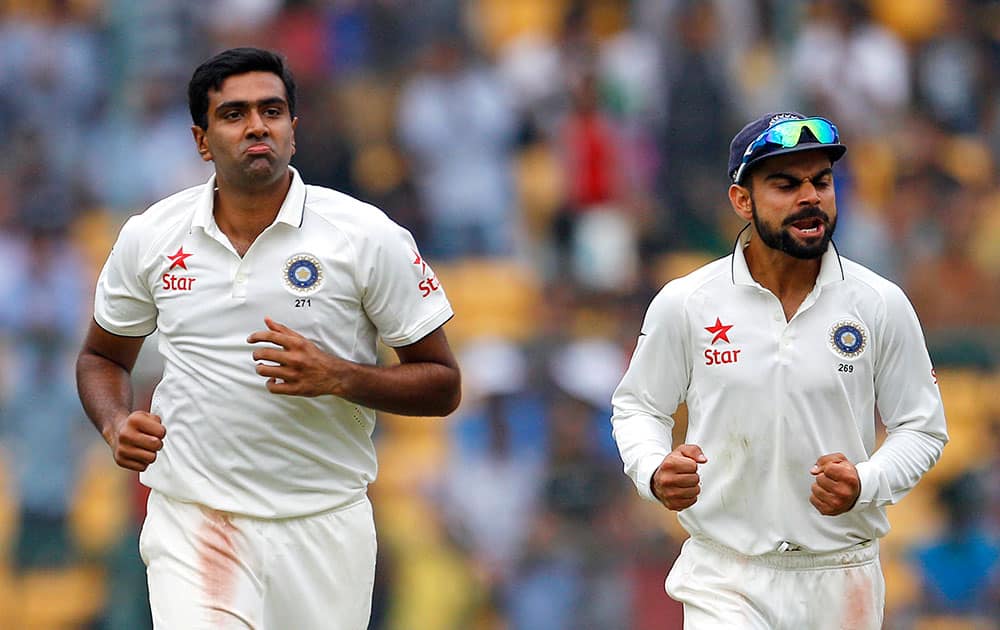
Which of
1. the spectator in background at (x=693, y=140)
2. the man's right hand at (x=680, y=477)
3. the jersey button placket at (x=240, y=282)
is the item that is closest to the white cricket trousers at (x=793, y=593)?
the man's right hand at (x=680, y=477)

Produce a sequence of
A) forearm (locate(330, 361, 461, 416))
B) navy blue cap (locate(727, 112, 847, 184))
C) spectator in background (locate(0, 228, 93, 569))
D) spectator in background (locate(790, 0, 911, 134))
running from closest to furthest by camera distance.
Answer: navy blue cap (locate(727, 112, 847, 184)) → forearm (locate(330, 361, 461, 416)) → spectator in background (locate(0, 228, 93, 569)) → spectator in background (locate(790, 0, 911, 134))

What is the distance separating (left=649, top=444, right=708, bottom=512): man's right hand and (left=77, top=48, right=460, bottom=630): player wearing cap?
869 millimetres

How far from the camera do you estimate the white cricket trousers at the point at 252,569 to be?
554 cm

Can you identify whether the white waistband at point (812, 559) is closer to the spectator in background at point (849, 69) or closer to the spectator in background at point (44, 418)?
the spectator in background at point (44, 418)

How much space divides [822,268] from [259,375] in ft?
5.63

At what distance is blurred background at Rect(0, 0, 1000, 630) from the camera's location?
981 cm

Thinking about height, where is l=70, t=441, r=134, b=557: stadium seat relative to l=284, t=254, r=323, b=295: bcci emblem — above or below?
below

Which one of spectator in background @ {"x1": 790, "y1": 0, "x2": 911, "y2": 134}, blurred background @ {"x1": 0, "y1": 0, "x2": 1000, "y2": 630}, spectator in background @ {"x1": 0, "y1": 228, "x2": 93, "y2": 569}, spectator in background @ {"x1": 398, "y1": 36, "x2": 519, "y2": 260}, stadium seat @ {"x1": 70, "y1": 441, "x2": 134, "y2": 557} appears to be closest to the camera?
blurred background @ {"x1": 0, "y1": 0, "x2": 1000, "y2": 630}

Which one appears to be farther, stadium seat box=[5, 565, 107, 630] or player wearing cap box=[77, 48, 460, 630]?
stadium seat box=[5, 565, 107, 630]

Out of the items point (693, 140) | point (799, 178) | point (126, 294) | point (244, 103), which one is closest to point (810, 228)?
point (799, 178)

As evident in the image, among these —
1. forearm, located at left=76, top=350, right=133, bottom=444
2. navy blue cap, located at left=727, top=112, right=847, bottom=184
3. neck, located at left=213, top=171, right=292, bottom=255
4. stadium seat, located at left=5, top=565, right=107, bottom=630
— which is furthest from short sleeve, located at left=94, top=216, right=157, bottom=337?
stadium seat, located at left=5, top=565, right=107, bottom=630

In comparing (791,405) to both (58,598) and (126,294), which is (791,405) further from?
(58,598)

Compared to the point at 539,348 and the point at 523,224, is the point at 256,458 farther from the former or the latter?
the point at 523,224

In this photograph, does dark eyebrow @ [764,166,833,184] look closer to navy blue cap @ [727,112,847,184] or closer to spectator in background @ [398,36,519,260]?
navy blue cap @ [727,112,847,184]
